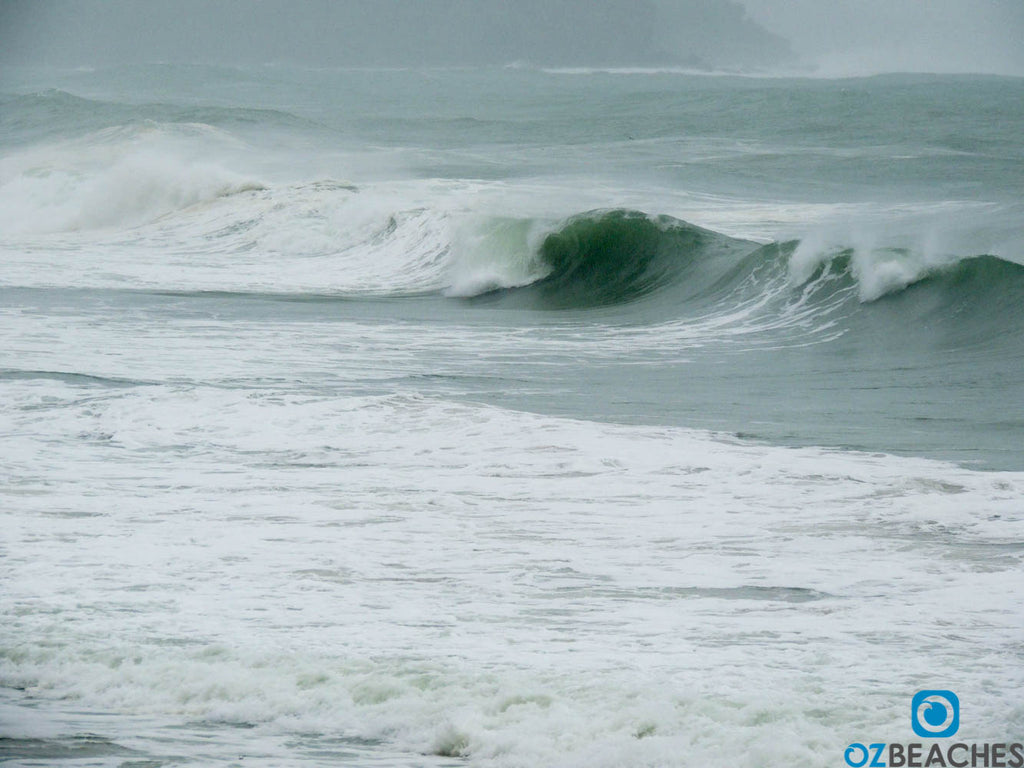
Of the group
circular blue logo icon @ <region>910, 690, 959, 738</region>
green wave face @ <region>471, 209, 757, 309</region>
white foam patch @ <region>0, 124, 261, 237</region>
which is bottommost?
circular blue logo icon @ <region>910, 690, 959, 738</region>

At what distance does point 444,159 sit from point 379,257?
Result: 1357 centimetres

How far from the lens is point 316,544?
5562 mm

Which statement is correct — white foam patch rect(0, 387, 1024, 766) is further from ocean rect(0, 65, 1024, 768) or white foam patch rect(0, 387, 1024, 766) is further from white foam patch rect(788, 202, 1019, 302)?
white foam patch rect(788, 202, 1019, 302)

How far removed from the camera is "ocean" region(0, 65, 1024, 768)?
405 cm

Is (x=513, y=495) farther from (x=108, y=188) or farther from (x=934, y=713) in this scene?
(x=108, y=188)

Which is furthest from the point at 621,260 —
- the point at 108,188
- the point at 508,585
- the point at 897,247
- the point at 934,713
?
the point at 934,713

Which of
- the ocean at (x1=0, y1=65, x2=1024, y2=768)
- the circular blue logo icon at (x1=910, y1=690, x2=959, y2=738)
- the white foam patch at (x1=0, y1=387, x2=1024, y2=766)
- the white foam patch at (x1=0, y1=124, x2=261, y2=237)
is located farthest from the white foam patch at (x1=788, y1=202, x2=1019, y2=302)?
the white foam patch at (x1=0, y1=124, x2=261, y2=237)

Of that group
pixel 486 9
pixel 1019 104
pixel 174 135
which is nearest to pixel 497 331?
pixel 174 135

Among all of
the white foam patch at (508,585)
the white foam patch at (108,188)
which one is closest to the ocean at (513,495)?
the white foam patch at (508,585)

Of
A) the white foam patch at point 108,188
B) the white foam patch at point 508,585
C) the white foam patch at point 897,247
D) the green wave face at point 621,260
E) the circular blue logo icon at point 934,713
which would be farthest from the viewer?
the white foam patch at point 108,188

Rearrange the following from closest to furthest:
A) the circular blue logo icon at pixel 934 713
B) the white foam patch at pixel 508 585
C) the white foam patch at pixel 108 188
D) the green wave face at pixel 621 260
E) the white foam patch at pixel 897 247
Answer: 1. the circular blue logo icon at pixel 934 713
2. the white foam patch at pixel 508 585
3. the white foam patch at pixel 897 247
4. the green wave face at pixel 621 260
5. the white foam patch at pixel 108 188

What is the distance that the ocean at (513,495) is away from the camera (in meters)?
4.05

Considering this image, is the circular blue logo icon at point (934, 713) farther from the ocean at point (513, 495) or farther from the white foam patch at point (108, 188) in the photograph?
the white foam patch at point (108, 188)

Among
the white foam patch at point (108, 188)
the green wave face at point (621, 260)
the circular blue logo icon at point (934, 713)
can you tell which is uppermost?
the white foam patch at point (108, 188)
